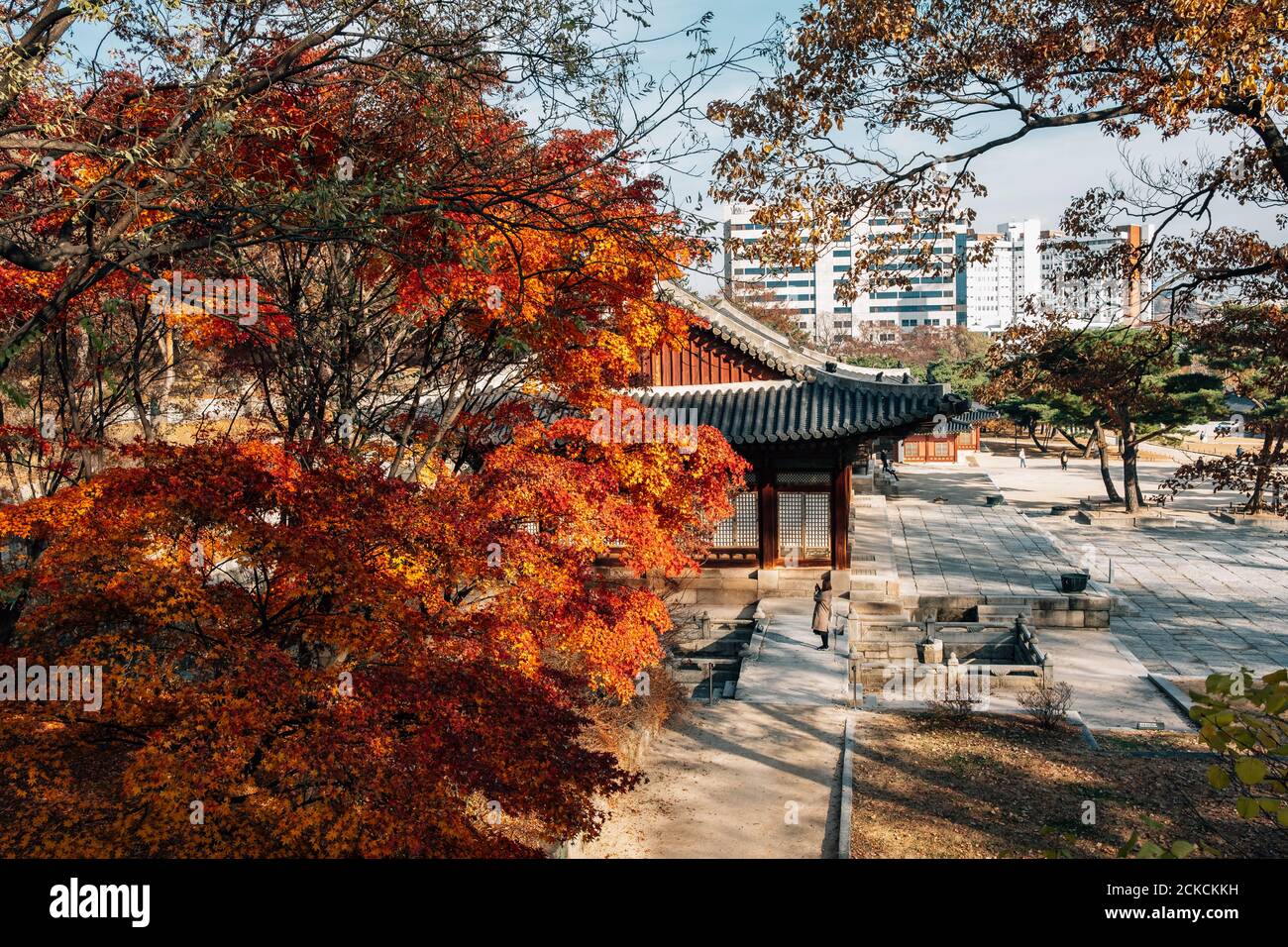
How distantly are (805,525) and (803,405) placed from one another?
2.85m

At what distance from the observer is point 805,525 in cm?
2211

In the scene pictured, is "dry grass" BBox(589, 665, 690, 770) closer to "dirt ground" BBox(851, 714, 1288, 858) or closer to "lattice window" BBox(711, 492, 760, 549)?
"dirt ground" BBox(851, 714, 1288, 858)

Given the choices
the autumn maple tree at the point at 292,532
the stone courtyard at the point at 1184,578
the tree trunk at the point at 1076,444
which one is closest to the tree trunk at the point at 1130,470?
the stone courtyard at the point at 1184,578

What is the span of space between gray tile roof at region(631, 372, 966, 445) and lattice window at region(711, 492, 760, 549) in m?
1.77

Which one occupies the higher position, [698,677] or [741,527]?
[741,527]

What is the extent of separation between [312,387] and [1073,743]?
37.0 ft

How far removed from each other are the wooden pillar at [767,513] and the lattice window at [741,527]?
0.22m

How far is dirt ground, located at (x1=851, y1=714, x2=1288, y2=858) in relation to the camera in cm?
961

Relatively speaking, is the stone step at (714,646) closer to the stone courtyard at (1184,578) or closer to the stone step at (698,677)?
the stone step at (698,677)

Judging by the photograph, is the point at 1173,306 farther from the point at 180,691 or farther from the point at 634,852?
the point at 180,691

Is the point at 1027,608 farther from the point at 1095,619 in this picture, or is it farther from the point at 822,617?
the point at 822,617

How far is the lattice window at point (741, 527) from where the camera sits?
22.3 metres

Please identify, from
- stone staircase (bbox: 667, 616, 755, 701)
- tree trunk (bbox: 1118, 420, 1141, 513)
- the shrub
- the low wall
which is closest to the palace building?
the low wall

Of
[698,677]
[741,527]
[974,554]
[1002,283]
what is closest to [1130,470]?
[974,554]
